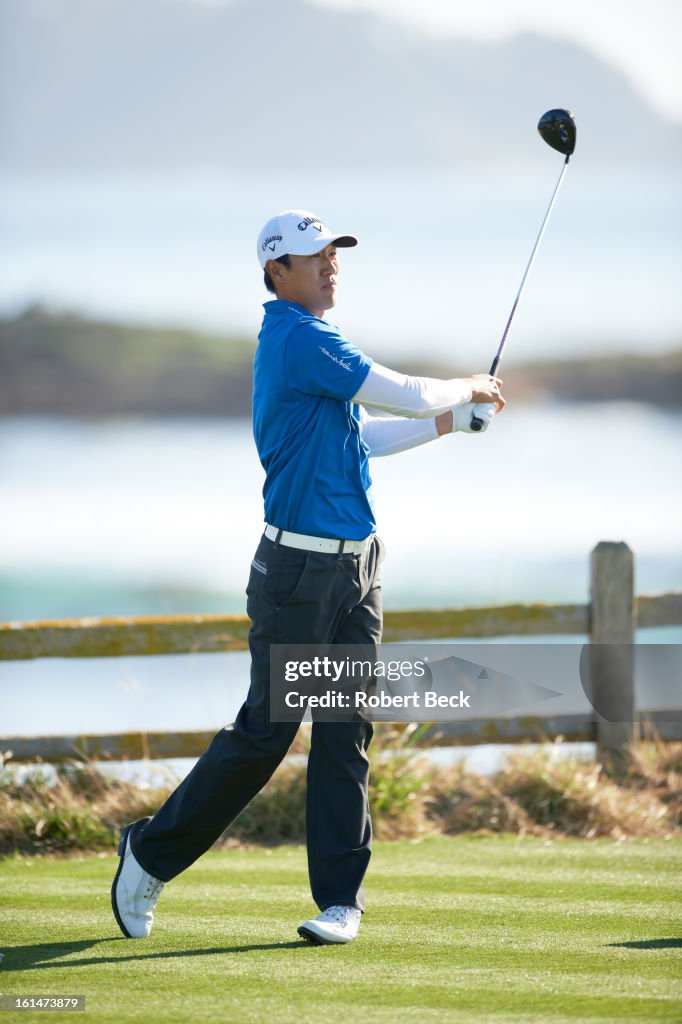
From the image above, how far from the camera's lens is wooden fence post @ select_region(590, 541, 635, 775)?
6211 millimetres

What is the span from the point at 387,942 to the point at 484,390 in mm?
1499

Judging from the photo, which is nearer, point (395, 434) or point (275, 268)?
point (275, 268)

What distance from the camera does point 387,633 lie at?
6.19 meters

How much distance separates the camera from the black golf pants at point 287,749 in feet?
13.1

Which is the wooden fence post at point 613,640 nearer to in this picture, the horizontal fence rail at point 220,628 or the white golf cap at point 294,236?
the horizontal fence rail at point 220,628

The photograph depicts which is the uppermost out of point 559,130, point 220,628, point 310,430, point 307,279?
point 559,130

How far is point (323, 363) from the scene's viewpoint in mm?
3906

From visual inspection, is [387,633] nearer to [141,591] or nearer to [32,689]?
[32,689]

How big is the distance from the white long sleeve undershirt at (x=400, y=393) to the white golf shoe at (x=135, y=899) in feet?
4.59

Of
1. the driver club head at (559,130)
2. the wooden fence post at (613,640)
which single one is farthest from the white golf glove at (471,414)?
the wooden fence post at (613,640)

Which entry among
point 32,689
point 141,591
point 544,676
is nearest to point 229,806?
point 544,676

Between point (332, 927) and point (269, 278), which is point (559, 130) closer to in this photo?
point (269, 278)

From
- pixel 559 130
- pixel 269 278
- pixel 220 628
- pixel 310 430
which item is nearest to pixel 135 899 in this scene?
pixel 310 430

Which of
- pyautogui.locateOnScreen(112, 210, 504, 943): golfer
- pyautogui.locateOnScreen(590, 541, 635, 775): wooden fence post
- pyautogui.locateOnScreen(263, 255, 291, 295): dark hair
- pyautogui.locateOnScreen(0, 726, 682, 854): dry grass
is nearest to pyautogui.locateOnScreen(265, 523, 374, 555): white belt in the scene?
pyautogui.locateOnScreen(112, 210, 504, 943): golfer
